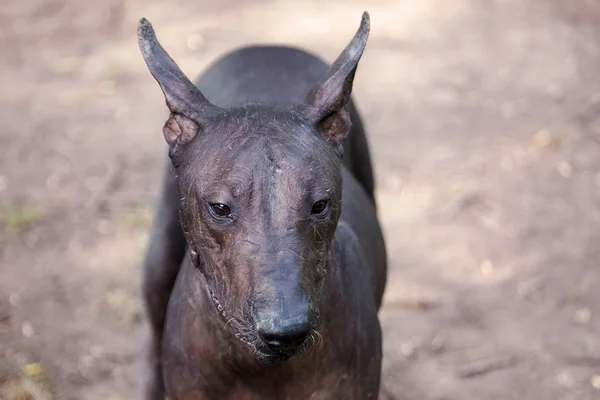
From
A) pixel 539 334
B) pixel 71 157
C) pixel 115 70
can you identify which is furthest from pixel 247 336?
pixel 115 70

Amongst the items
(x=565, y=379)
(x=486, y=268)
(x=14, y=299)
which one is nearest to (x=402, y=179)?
(x=486, y=268)

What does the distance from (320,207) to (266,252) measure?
28 centimetres

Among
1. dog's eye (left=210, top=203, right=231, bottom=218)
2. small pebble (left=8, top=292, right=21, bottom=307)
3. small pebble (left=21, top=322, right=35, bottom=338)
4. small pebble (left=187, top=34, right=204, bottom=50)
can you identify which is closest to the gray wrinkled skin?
dog's eye (left=210, top=203, right=231, bottom=218)

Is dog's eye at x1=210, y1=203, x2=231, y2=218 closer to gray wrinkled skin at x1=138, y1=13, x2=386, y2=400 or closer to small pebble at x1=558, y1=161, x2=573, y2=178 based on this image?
gray wrinkled skin at x1=138, y1=13, x2=386, y2=400

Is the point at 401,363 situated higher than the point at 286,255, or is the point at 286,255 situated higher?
the point at 286,255

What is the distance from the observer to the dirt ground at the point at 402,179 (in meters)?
5.59

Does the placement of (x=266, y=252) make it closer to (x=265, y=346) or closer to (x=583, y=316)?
(x=265, y=346)

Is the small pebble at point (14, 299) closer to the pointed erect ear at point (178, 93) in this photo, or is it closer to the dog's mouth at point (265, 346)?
the pointed erect ear at point (178, 93)

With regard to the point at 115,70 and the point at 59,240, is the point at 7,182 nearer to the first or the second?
the point at 59,240

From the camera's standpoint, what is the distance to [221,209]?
3.04 metres

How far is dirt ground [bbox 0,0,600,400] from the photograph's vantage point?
18.4ft

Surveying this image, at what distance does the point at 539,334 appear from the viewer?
5.73 meters

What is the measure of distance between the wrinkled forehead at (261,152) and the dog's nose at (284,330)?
45cm

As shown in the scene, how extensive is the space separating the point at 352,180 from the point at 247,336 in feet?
5.36
